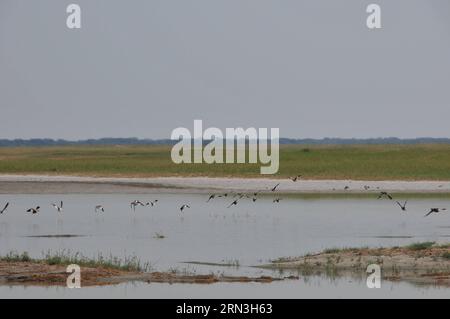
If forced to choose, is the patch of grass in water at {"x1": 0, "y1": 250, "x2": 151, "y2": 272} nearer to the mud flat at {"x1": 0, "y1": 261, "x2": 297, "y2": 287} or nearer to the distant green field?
the mud flat at {"x1": 0, "y1": 261, "x2": 297, "y2": 287}

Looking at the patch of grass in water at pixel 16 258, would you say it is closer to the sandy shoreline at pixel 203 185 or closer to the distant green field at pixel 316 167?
the sandy shoreline at pixel 203 185

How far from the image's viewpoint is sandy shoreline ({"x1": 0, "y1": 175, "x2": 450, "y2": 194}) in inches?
2333

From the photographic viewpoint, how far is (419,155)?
75.1 m

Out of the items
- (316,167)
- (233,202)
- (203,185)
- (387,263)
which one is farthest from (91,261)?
(316,167)

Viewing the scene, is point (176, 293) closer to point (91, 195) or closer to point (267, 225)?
point (267, 225)

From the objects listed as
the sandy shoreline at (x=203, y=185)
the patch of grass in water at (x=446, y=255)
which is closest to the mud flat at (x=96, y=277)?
the patch of grass in water at (x=446, y=255)

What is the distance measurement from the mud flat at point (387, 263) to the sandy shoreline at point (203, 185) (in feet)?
98.0

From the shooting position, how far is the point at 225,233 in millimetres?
36156

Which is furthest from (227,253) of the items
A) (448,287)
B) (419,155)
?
(419,155)

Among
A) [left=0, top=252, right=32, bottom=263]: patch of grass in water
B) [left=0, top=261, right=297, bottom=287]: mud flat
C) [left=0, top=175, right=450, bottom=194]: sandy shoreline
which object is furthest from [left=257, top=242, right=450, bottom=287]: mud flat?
[left=0, top=175, right=450, bottom=194]: sandy shoreline

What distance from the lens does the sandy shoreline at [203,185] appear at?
5925 centimetres

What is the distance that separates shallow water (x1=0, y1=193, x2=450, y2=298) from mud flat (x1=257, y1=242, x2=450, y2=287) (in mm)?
846

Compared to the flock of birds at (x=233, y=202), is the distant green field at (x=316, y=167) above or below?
above
